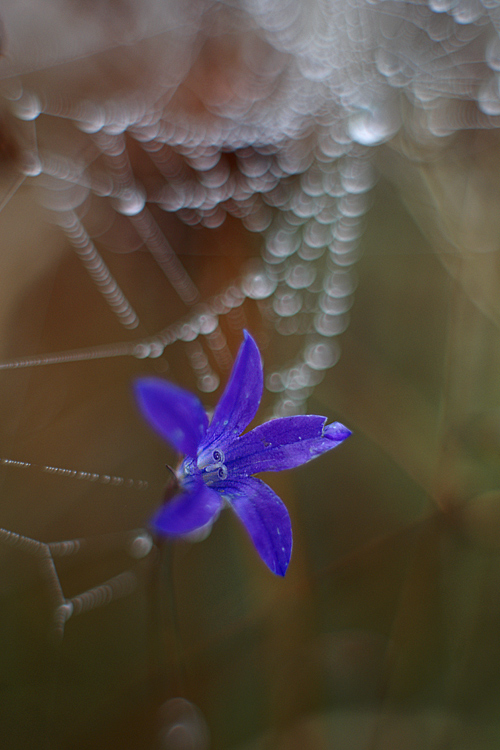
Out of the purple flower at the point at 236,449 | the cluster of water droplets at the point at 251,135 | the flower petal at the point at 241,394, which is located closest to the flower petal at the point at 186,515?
the purple flower at the point at 236,449

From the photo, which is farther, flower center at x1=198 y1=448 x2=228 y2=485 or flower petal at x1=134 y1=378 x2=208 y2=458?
Result: flower center at x1=198 y1=448 x2=228 y2=485

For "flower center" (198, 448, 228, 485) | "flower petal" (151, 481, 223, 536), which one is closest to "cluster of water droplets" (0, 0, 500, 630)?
"flower center" (198, 448, 228, 485)

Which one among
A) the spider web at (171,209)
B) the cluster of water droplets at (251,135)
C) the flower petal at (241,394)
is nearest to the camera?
the flower petal at (241,394)

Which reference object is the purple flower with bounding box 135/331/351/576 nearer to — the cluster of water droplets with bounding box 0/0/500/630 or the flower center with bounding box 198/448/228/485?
the flower center with bounding box 198/448/228/485

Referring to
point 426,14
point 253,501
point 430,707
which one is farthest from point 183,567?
point 426,14

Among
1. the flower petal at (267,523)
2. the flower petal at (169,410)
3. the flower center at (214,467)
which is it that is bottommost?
the flower petal at (267,523)

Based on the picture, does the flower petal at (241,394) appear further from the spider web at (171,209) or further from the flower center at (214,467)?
the spider web at (171,209)

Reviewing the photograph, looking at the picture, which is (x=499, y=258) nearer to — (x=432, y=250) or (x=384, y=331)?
(x=432, y=250)
